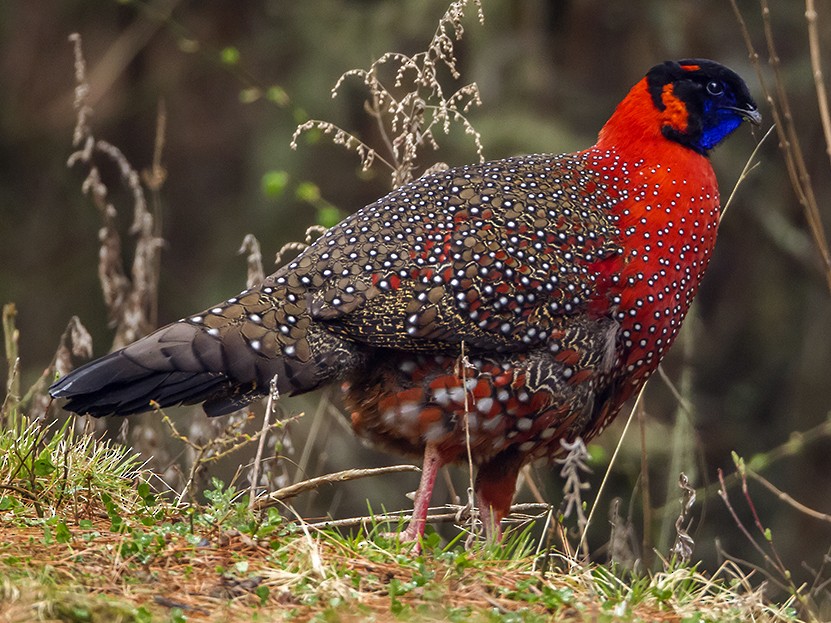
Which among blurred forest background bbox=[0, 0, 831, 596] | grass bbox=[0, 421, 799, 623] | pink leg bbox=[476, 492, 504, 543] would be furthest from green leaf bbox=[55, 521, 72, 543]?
blurred forest background bbox=[0, 0, 831, 596]

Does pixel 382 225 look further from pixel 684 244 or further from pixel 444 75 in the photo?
pixel 444 75

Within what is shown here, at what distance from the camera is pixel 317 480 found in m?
4.06

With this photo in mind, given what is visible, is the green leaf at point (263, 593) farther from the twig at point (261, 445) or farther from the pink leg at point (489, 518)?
the pink leg at point (489, 518)

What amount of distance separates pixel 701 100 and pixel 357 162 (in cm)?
508

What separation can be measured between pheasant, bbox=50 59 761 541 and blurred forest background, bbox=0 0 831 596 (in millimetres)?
3870

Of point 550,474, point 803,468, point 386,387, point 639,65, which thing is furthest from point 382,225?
point 803,468

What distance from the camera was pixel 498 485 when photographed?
4328 millimetres

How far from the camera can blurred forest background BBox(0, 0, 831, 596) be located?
8594 mm

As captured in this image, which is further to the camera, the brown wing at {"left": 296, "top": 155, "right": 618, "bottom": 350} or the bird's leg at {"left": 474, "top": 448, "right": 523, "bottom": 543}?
the bird's leg at {"left": 474, "top": 448, "right": 523, "bottom": 543}

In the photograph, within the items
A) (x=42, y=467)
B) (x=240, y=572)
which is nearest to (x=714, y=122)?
(x=240, y=572)

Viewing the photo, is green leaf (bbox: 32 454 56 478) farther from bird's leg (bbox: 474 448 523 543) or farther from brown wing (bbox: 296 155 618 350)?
bird's leg (bbox: 474 448 523 543)

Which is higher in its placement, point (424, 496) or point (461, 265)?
point (461, 265)

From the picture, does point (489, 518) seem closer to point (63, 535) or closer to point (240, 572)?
point (240, 572)

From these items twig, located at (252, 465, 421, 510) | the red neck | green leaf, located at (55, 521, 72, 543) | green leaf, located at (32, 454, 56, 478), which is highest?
the red neck
